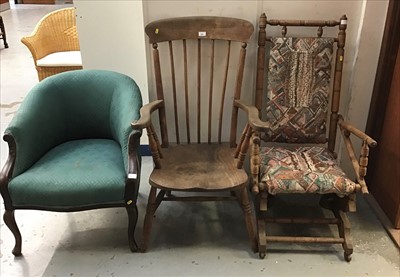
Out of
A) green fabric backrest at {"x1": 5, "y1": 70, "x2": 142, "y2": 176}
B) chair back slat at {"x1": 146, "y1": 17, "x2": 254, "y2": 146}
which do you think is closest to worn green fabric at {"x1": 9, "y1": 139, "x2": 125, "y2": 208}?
green fabric backrest at {"x1": 5, "y1": 70, "x2": 142, "y2": 176}

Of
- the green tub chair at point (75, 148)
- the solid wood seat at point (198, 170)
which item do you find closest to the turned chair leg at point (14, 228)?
the green tub chair at point (75, 148)

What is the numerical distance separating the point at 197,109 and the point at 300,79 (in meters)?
0.60

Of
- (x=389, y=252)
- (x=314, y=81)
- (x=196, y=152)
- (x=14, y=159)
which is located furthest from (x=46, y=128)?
(x=389, y=252)

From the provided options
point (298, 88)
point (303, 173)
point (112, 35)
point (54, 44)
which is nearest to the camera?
point (303, 173)

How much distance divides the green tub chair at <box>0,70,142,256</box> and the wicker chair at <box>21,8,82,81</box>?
1325mm

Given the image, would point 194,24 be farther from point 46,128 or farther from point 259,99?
point 46,128

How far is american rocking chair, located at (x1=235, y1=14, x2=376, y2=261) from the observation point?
6.58 feet

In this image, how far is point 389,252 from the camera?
7.07 feet

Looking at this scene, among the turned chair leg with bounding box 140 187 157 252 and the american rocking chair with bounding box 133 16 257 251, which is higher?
the american rocking chair with bounding box 133 16 257 251

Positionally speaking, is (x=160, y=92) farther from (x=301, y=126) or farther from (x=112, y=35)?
(x=301, y=126)

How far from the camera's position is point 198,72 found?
2.29 meters

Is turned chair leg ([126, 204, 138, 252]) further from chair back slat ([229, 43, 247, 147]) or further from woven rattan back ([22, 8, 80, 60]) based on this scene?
woven rattan back ([22, 8, 80, 60])

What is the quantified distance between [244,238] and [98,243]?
31.0 inches

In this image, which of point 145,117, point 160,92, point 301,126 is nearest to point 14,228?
point 145,117
